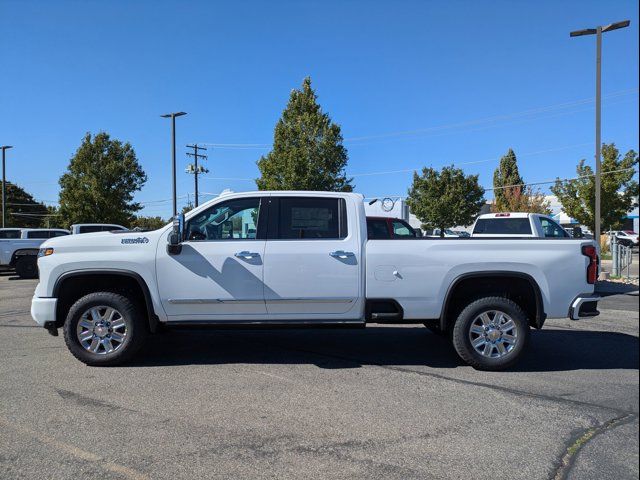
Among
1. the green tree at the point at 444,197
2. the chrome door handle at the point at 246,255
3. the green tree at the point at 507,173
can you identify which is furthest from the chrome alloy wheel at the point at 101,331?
the green tree at the point at 507,173

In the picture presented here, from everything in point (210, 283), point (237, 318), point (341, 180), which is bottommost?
point (237, 318)

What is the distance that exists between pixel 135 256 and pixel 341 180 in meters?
20.3

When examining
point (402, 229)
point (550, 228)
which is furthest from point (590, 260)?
point (402, 229)

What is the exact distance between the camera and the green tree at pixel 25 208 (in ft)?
235

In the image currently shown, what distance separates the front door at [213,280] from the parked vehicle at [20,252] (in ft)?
48.2

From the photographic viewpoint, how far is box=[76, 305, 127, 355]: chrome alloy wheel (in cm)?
582

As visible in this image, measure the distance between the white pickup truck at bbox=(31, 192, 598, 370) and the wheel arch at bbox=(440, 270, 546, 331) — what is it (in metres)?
0.02

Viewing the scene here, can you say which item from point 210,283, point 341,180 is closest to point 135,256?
point 210,283

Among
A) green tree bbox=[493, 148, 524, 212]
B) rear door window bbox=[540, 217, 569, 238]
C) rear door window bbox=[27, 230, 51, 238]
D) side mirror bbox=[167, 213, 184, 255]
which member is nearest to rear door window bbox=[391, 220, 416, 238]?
rear door window bbox=[540, 217, 569, 238]

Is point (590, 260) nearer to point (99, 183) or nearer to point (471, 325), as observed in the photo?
point (471, 325)

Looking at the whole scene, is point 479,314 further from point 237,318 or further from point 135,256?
point 135,256

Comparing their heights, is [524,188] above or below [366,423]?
above

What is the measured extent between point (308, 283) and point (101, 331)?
7.99 feet

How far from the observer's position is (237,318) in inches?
228
